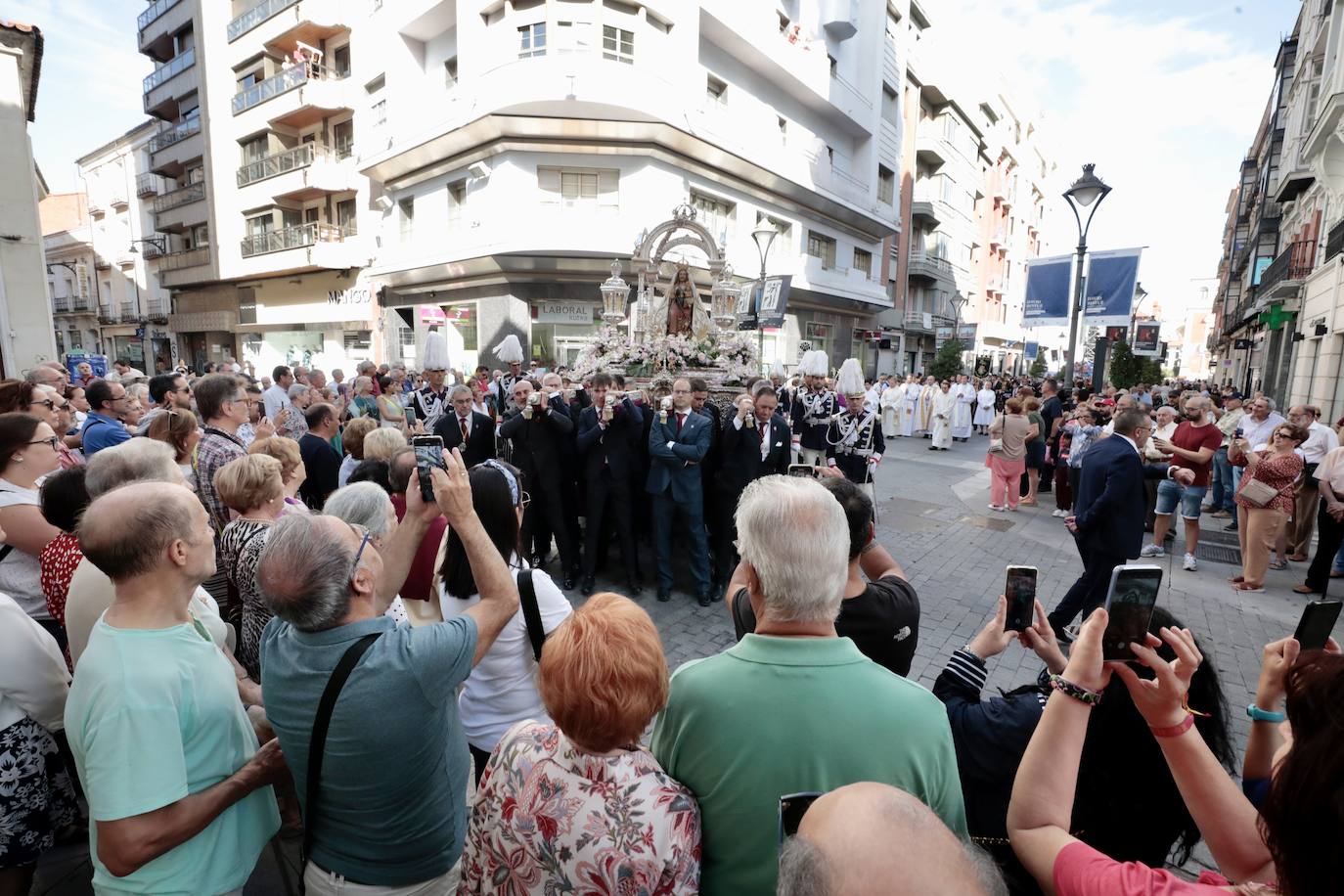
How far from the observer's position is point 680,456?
19.7 feet

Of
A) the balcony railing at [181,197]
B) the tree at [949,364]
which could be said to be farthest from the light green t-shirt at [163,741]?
the balcony railing at [181,197]

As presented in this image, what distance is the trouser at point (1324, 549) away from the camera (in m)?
6.17

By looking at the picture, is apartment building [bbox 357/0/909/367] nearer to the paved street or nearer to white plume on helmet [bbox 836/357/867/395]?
white plume on helmet [bbox 836/357/867/395]

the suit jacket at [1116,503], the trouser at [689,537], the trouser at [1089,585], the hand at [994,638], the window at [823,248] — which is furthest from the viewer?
the window at [823,248]

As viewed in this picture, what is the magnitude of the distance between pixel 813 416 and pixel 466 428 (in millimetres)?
4884

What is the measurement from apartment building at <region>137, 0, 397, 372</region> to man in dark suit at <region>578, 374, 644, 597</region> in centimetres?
1989

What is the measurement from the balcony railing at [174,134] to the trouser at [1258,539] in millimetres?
38525

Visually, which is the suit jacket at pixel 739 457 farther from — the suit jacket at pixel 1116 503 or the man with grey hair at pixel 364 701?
the man with grey hair at pixel 364 701

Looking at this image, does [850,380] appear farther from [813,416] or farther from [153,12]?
[153,12]

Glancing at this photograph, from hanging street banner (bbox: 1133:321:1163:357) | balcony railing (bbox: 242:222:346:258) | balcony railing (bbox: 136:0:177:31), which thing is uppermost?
balcony railing (bbox: 136:0:177:31)

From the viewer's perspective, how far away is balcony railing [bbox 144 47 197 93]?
2895cm

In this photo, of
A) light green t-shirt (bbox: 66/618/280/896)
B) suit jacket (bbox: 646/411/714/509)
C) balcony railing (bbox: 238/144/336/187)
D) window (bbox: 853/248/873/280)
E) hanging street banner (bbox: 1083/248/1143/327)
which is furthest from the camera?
window (bbox: 853/248/873/280)

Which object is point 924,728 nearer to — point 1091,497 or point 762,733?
point 762,733

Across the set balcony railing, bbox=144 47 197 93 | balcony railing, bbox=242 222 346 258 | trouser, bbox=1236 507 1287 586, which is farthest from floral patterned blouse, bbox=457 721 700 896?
balcony railing, bbox=144 47 197 93
